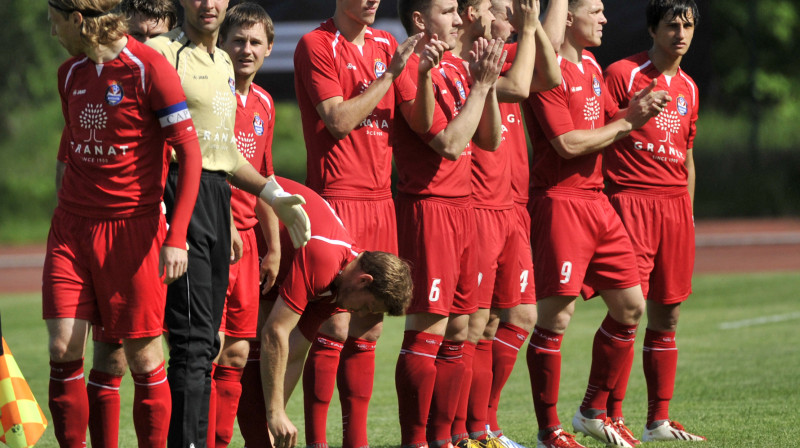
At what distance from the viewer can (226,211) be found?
4875 mm

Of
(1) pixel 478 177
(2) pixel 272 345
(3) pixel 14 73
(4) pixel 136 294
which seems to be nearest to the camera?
(4) pixel 136 294

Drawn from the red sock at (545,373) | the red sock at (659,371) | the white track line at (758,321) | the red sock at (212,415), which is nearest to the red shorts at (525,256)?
the red sock at (545,373)

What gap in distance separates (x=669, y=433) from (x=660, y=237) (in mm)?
1182

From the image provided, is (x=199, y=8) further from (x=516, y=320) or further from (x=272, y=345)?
(x=516, y=320)

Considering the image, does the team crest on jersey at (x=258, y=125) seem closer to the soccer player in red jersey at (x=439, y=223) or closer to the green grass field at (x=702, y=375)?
the soccer player in red jersey at (x=439, y=223)

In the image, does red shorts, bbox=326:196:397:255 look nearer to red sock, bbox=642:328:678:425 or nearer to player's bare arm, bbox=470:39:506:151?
player's bare arm, bbox=470:39:506:151

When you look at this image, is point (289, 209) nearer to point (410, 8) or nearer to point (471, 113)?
point (471, 113)

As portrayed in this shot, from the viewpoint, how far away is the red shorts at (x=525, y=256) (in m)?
6.35

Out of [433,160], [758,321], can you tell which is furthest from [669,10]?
[758,321]

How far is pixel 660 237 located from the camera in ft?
21.7

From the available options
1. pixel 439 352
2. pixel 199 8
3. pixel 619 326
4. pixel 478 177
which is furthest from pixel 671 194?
pixel 199 8

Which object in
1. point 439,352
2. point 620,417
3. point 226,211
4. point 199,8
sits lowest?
point 620,417

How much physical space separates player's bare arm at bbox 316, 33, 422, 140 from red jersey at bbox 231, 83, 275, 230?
0.51m

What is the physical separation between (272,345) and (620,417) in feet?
9.00
